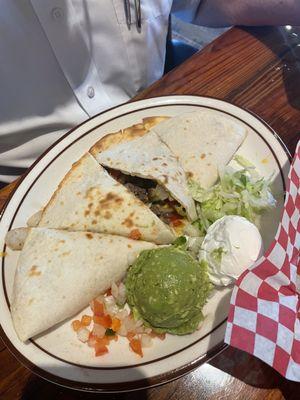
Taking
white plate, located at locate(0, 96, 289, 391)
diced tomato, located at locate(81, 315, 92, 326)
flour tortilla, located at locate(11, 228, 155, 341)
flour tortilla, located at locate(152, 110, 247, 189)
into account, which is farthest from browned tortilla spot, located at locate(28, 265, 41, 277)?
flour tortilla, located at locate(152, 110, 247, 189)

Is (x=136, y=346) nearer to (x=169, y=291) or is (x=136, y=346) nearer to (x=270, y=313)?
(x=169, y=291)

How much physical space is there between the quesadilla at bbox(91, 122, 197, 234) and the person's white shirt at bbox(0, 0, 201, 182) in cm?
34

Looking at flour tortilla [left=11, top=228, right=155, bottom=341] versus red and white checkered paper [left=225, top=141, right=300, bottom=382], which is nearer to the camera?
red and white checkered paper [left=225, top=141, right=300, bottom=382]

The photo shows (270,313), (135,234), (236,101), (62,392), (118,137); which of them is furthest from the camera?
(236,101)

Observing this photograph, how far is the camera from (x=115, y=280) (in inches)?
58.9

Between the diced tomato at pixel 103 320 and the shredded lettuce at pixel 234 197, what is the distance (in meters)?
0.48

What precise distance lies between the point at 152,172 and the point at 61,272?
52cm

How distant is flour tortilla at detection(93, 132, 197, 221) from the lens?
162cm

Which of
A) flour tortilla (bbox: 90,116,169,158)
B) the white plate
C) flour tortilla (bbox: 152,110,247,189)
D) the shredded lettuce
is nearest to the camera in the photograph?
the white plate

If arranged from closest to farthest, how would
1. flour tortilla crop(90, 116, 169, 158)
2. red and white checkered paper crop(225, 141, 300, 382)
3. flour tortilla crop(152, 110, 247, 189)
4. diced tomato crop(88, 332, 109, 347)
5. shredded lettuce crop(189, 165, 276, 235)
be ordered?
red and white checkered paper crop(225, 141, 300, 382)
diced tomato crop(88, 332, 109, 347)
shredded lettuce crop(189, 165, 276, 235)
flour tortilla crop(152, 110, 247, 189)
flour tortilla crop(90, 116, 169, 158)

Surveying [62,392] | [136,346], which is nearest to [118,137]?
[136,346]

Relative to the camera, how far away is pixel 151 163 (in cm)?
169

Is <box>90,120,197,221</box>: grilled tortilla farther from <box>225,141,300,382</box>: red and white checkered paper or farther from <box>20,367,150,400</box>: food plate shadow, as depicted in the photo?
<box>20,367,150,400</box>: food plate shadow

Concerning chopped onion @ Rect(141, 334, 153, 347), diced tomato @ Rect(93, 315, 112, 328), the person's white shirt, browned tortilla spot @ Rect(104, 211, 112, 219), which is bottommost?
chopped onion @ Rect(141, 334, 153, 347)
